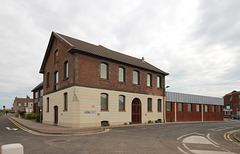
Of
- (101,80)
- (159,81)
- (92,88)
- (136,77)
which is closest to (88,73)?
(92,88)

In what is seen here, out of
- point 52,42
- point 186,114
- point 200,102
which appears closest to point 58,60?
point 52,42

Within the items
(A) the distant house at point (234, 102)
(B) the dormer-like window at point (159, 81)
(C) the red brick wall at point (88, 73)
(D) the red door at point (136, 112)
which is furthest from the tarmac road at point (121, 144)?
(A) the distant house at point (234, 102)

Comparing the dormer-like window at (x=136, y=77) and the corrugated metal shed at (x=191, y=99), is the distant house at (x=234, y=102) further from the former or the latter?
the dormer-like window at (x=136, y=77)

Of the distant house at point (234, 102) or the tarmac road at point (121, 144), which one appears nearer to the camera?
the tarmac road at point (121, 144)

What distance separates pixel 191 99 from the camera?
34.8 m

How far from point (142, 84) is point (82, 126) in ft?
34.6

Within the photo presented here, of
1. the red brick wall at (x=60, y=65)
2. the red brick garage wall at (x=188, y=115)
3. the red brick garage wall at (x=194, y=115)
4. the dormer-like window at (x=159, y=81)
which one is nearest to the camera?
the red brick wall at (x=60, y=65)

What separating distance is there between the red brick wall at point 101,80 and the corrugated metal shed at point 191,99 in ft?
18.7

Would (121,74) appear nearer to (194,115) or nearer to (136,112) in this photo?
(136,112)

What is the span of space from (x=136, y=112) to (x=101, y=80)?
7.01m

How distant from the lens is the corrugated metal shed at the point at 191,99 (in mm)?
31244

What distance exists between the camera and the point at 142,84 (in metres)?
25.8

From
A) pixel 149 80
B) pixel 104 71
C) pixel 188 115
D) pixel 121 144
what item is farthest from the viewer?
pixel 188 115

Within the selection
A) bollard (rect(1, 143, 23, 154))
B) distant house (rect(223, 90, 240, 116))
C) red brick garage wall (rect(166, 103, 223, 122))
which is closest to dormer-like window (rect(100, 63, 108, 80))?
red brick garage wall (rect(166, 103, 223, 122))
